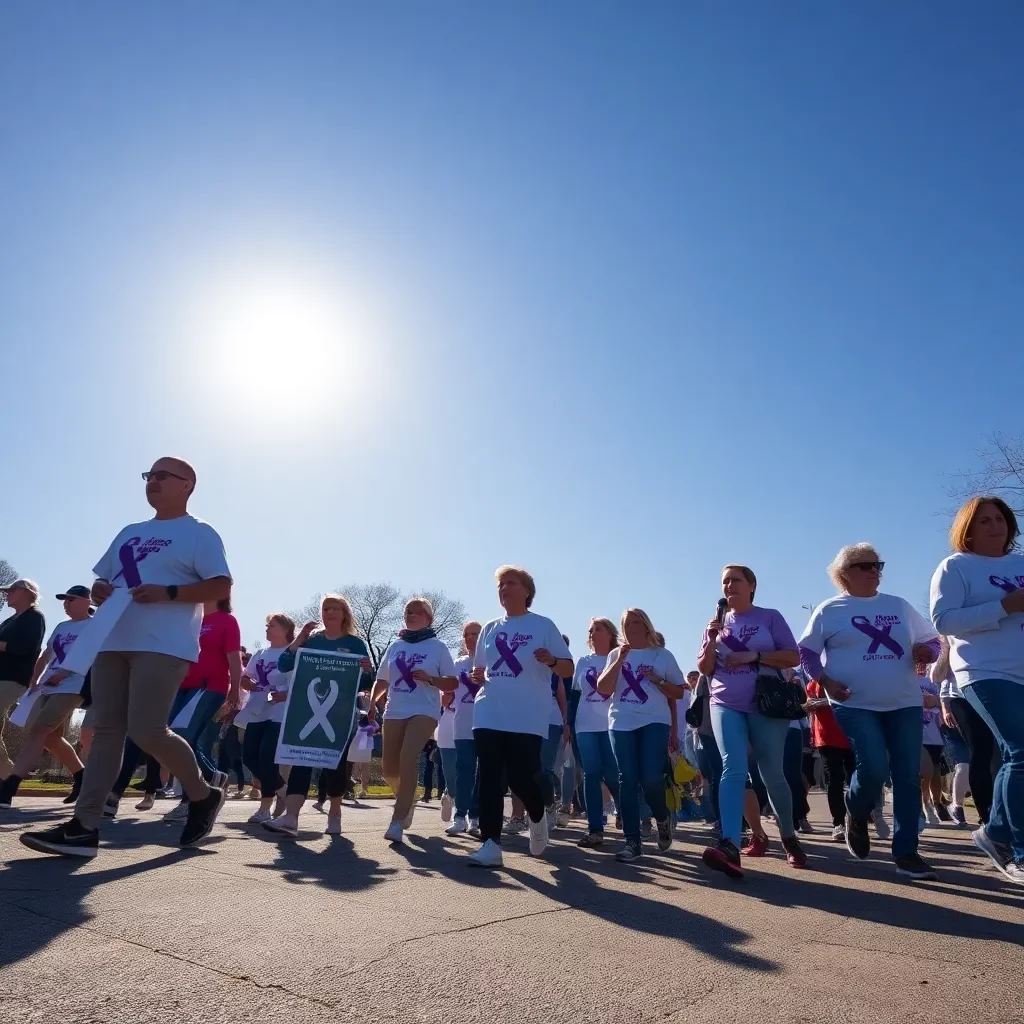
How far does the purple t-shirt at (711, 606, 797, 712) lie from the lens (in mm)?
6148

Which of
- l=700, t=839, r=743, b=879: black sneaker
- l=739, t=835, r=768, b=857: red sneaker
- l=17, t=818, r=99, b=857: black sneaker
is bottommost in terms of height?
l=17, t=818, r=99, b=857: black sneaker

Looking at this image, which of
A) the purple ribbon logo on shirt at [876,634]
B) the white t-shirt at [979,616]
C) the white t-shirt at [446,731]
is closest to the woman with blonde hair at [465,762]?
the white t-shirt at [446,731]

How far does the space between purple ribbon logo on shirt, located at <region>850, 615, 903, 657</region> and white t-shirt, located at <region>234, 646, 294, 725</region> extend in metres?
4.84

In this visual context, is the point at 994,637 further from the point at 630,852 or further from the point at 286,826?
the point at 286,826

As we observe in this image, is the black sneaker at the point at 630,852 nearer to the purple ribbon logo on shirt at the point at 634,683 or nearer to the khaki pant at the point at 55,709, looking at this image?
the purple ribbon logo on shirt at the point at 634,683

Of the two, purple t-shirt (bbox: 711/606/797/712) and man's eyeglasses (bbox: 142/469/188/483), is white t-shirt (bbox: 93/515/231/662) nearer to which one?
man's eyeglasses (bbox: 142/469/188/483)

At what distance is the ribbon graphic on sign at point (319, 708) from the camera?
7961 mm

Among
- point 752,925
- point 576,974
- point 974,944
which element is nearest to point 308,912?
point 576,974

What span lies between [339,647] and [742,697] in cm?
372

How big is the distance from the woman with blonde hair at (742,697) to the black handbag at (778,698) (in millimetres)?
62

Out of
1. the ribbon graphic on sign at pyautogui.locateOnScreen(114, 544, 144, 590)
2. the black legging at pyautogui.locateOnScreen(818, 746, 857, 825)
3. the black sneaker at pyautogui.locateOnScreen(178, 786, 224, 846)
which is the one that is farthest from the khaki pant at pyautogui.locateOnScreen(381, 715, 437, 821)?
the black legging at pyautogui.locateOnScreen(818, 746, 857, 825)

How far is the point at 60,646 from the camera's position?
30.0 ft

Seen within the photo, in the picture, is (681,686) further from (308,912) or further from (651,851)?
(308,912)

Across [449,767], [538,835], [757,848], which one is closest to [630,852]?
[538,835]
